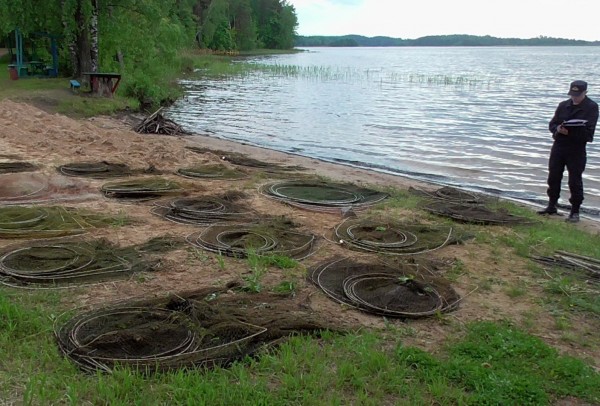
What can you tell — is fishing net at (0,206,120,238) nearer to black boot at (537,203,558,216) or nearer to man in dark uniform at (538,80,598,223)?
man in dark uniform at (538,80,598,223)

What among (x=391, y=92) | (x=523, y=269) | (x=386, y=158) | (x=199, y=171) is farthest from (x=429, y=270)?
(x=391, y=92)

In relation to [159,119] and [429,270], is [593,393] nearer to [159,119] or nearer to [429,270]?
[429,270]

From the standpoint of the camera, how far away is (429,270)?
611cm

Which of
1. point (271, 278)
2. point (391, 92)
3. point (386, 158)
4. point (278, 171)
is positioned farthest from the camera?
point (391, 92)

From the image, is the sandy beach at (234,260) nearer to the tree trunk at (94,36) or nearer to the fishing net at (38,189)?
the fishing net at (38,189)

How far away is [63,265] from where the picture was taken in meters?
5.62

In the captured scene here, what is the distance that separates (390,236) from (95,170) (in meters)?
5.62

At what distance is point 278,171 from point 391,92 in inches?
1087

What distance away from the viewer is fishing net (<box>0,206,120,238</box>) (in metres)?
6.66

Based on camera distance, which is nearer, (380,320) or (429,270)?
(380,320)

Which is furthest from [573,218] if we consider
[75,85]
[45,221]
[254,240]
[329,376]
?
[75,85]

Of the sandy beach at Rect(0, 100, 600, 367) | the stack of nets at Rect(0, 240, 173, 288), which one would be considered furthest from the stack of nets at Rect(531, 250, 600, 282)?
the stack of nets at Rect(0, 240, 173, 288)

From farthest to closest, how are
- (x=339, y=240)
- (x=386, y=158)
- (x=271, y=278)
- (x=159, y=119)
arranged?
(x=159, y=119), (x=386, y=158), (x=339, y=240), (x=271, y=278)

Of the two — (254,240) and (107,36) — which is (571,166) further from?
(107,36)
